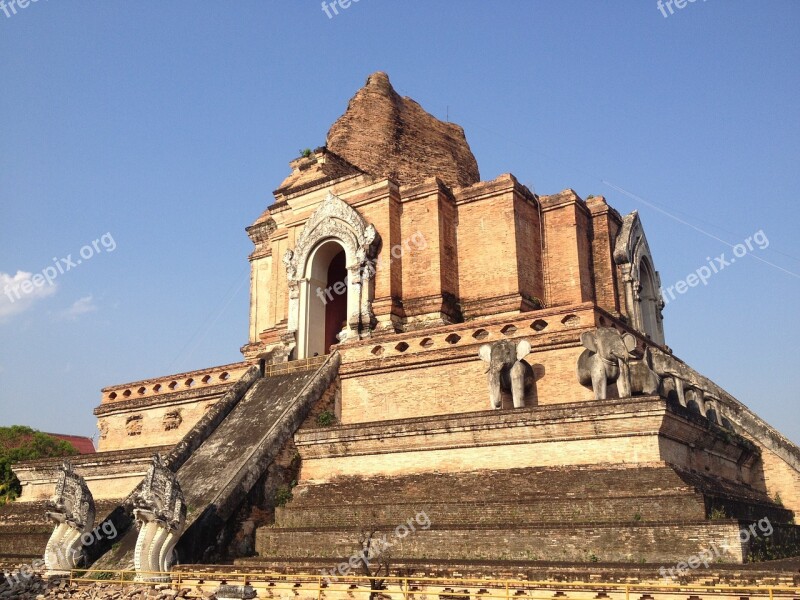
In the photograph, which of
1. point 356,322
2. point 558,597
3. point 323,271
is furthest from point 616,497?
point 323,271

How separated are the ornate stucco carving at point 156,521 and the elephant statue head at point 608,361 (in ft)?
23.6

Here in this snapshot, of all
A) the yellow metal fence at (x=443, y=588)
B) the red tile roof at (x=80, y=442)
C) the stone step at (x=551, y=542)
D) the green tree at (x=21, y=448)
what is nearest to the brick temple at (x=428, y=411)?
the stone step at (x=551, y=542)

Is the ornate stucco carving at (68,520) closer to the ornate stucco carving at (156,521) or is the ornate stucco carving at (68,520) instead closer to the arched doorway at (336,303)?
the ornate stucco carving at (156,521)

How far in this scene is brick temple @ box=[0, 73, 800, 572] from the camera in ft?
39.7

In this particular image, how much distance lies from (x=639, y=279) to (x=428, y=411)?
959 cm

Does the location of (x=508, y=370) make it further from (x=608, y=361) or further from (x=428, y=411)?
(x=428, y=411)

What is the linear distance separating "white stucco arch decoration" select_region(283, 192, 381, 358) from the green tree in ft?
41.6

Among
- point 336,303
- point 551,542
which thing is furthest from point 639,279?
point 551,542

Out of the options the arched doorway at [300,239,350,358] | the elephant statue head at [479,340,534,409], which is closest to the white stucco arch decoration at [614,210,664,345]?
the arched doorway at [300,239,350,358]

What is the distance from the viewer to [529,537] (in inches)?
449

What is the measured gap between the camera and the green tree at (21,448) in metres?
28.4

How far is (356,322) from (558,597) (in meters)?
12.0

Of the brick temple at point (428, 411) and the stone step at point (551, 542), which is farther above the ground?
the brick temple at point (428, 411)

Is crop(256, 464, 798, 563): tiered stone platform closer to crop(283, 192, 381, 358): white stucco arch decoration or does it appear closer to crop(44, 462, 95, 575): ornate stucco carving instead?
crop(44, 462, 95, 575): ornate stucco carving
